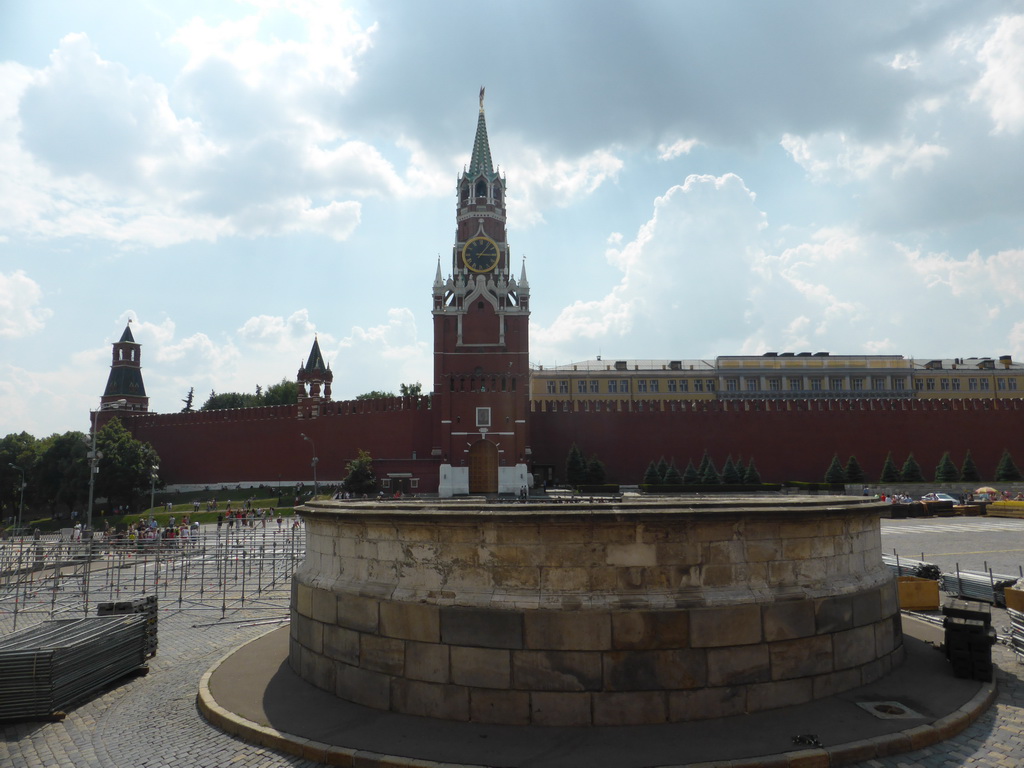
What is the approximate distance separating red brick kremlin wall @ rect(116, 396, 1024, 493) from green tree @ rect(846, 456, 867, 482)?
2.57m

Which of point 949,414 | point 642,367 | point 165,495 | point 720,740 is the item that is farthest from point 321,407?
point 720,740

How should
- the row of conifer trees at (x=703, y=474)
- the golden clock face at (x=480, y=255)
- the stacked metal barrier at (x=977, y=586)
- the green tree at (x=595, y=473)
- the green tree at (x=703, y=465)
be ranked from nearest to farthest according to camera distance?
the stacked metal barrier at (x=977, y=586) → the row of conifer trees at (x=703, y=474) → the green tree at (x=595, y=473) → the green tree at (x=703, y=465) → the golden clock face at (x=480, y=255)

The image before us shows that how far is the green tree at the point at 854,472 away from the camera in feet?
135

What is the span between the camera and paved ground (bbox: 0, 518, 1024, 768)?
5.77 metres

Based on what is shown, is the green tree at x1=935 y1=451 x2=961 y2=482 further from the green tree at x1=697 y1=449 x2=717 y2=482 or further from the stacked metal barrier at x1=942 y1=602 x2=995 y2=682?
the stacked metal barrier at x1=942 y1=602 x2=995 y2=682

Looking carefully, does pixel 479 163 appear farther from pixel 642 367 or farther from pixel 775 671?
pixel 775 671

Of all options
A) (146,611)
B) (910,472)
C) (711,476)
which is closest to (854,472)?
(910,472)

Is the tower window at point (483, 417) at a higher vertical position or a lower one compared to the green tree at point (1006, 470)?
higher

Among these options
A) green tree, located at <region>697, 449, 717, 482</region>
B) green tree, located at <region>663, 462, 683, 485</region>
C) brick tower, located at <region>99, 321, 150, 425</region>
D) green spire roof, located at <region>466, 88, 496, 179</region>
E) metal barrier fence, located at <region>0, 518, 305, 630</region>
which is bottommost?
metal barrier fence, located at <region>0, 518, 305, 630</region>

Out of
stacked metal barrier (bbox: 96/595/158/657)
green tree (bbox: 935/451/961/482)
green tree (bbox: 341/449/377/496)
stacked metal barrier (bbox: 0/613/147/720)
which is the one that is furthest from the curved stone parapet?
green tree (bbox: 935/451/961/482)

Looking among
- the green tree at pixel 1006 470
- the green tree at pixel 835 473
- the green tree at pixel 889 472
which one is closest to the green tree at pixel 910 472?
the green tree at pixel 889 472

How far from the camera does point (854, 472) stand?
136 ft

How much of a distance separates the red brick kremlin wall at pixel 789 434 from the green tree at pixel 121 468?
25571mm

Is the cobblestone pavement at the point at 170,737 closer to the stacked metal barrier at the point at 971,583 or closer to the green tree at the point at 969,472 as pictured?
the stacked metal barrier at the point at 971,583
